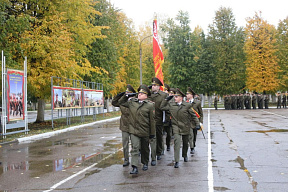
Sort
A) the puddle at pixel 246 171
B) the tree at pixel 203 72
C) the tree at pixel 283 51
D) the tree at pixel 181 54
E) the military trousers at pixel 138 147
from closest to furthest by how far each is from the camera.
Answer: the puddle at pixel 246 171 < the military trousers at pixel 138 147 < the tree at pixel 283 51 < the tree at pixel 181 54 < the tree at pixel 203 72

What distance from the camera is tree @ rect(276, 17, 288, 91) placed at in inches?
2098

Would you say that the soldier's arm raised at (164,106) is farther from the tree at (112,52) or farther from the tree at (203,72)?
the tree at (203,72)

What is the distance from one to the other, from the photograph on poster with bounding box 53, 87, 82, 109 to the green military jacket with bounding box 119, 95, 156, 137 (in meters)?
12.5

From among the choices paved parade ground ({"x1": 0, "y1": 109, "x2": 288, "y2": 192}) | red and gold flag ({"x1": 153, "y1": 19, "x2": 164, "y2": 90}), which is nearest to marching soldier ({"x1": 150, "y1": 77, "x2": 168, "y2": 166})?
paved parade ground ({"x1": 0, "y1": 109, "x2": 288, "y2": 192})

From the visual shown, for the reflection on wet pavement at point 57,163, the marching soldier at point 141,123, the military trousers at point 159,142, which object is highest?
the marching soldier at point 141,123

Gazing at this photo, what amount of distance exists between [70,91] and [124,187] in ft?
52.4

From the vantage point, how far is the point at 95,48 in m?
33.4

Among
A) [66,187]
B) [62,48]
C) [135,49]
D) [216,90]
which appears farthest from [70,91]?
[216,90]

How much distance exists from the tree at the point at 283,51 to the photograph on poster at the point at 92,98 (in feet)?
113

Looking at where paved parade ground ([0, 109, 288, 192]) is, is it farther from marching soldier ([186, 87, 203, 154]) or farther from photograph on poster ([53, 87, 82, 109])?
photograph on poster ([53, 87, 82, 109])

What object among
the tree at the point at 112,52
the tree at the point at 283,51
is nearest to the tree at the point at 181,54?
the tree at the point at 112,52

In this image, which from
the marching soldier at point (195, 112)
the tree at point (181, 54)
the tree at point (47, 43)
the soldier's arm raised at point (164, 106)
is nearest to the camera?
the soldier's arm raised at point (164, 106)

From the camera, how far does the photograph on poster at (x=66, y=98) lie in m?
20.0

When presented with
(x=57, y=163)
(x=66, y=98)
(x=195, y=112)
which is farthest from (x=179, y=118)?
(x=66, y=98)
